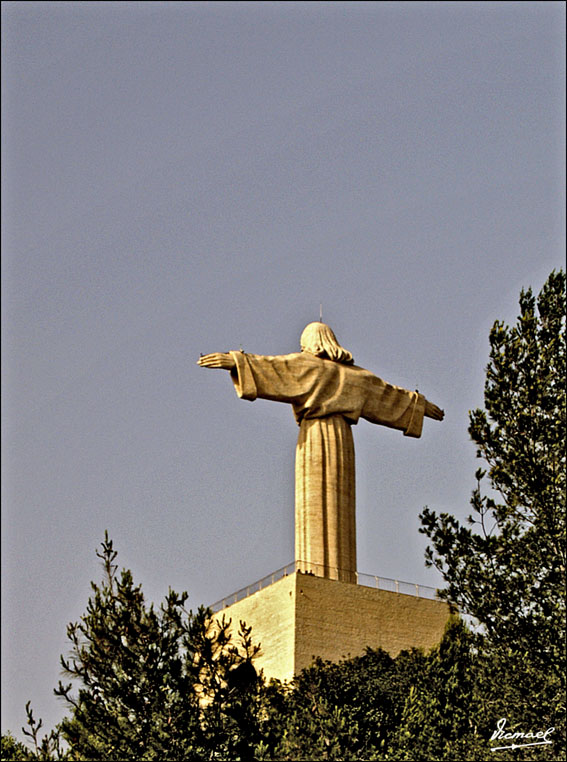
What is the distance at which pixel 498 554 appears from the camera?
19047mm

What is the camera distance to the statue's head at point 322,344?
28.6 meters

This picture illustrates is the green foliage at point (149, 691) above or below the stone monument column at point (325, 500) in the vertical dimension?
below

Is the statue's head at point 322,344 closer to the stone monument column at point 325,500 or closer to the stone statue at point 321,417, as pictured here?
the stone statue at point 321,417

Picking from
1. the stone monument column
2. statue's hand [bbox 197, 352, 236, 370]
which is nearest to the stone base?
the stone monument column

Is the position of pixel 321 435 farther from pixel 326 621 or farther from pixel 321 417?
pixel 326 621

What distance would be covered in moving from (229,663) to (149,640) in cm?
150

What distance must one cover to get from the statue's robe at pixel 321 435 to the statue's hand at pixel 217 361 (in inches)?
5.9

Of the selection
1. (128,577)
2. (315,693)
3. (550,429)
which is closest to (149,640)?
(128,577)

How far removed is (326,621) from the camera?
83.6ft

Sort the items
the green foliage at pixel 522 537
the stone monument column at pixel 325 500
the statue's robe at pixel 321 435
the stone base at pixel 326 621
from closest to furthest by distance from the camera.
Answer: the green foliage at pixel 522 537
the stone base at pixel 326 621
the stone monument column at pixel 325 500
the statue's robe at pixel 321 435

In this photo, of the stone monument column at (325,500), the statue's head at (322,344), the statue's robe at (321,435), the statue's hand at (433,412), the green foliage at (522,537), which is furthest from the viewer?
the statue's hand at (433,412)

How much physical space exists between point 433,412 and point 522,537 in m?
11.3

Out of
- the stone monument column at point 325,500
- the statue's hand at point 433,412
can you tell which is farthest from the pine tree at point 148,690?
the statue's hand at point 433,412

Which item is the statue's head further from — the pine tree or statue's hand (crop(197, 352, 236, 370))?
the pine tree
